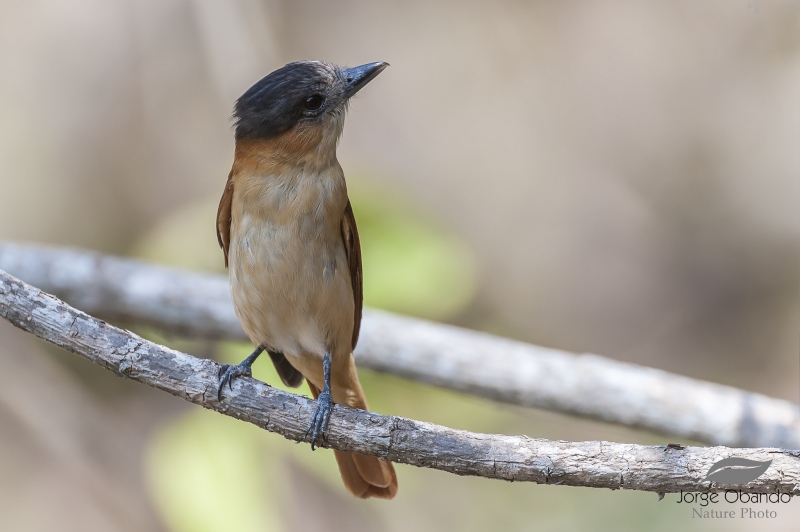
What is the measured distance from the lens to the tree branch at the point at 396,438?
2.10 meters

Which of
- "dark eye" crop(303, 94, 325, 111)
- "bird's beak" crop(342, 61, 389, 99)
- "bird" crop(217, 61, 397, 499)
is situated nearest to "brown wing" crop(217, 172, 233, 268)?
"bird" crop(217, 61, 397, 499)

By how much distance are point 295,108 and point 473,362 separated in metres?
1.62

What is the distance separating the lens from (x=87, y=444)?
4469mm

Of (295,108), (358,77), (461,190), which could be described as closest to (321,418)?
(295,108)

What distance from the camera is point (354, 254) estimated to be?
3.08 meters

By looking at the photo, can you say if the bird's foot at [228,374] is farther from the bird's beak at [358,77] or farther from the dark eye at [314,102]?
the bird's beak at [358,77]

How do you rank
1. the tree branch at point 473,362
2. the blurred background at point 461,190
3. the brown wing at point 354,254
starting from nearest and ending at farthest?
1. the brown wing at point 354,254
2. the tree branch at point 473,362
3. the blurred background at point 461,190

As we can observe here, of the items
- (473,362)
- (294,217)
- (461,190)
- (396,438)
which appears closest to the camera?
(396,438)

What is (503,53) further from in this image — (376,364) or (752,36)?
(376,364)

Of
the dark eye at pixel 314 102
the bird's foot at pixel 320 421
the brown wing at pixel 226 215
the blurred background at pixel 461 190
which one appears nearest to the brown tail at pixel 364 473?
the blurred background at pixel 461 190

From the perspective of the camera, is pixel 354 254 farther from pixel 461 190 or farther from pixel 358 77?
pixel 461 190

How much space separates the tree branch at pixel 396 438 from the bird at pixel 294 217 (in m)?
0.33

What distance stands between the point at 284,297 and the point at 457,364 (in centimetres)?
121

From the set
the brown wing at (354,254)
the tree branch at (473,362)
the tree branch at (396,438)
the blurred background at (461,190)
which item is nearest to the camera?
the tree branch at (396,438)
